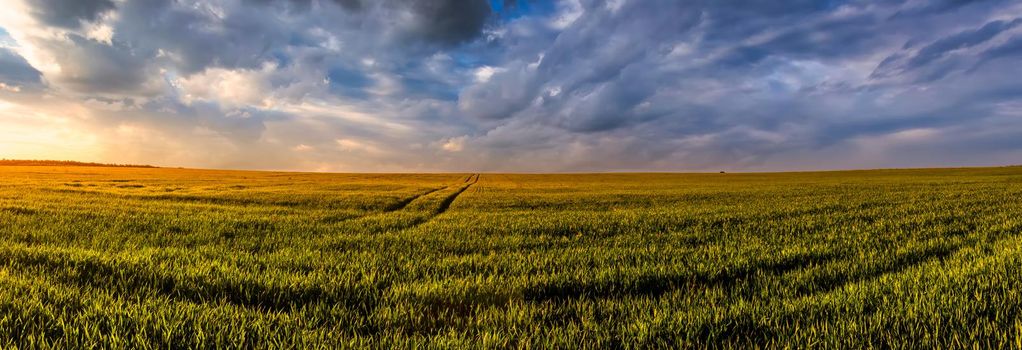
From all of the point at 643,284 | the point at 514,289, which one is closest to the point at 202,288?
the point at 514,289

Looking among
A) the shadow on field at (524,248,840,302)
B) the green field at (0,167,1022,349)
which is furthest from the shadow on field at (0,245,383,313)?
the shadow on field at (524,248,840,302)

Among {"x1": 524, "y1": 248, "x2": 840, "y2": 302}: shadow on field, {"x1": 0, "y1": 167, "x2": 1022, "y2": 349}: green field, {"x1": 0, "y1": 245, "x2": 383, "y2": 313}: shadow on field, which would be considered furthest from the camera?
{"x1": 524, "y1": 248, "x2": 840, "y2": 302}: shadow on field

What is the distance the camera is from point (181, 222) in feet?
42.1

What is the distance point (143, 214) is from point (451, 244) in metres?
11.5

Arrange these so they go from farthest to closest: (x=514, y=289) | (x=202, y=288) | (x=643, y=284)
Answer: (x=643, y=284)
(x=514, y=289)
(x=202, y=288)

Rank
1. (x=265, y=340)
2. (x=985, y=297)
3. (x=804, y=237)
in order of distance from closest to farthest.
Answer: (x=265, y=340) → (x=985, y=297) → (x=804, y=237)

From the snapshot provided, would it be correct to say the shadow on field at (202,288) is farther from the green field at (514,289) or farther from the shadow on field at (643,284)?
the shadow on field at (643,284)

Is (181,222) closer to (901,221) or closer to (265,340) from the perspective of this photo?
(265,340)

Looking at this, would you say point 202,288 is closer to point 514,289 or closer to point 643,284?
point 514,289

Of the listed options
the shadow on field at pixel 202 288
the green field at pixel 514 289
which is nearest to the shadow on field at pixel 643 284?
the green field at pixel 514 289

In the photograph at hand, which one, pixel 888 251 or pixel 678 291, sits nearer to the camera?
pixel 678 291

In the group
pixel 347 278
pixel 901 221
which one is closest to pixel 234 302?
pixel 347 278

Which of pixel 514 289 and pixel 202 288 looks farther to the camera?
pixel 514 289

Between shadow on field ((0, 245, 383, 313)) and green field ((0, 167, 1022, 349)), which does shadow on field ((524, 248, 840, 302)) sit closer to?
green field ((0, 167, 1022, 349))
